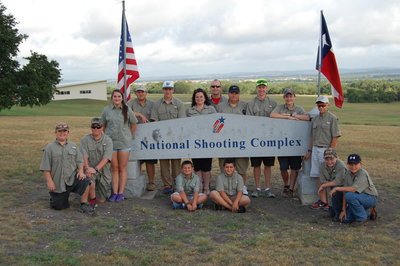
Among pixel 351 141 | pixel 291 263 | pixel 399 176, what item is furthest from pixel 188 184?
pixel 351 141

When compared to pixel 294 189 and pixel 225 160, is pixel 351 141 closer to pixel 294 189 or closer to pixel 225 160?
pixel 294 189

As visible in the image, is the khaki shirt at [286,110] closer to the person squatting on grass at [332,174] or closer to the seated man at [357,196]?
the person squatting on grass at [332,174]

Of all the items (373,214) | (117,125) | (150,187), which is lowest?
(373,214)

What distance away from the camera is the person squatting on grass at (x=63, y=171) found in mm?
6668

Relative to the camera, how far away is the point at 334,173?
7055 millimetres

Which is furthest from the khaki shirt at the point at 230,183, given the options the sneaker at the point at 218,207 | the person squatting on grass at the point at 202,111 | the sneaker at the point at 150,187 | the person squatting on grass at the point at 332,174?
the sneaker at the point at 150,187

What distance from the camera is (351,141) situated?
18234mm

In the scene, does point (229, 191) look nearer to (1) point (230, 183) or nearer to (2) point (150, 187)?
(1) point (230, 183)

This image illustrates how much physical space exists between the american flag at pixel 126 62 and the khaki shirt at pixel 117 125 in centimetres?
123

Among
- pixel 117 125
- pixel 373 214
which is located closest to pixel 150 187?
pixel 117 125

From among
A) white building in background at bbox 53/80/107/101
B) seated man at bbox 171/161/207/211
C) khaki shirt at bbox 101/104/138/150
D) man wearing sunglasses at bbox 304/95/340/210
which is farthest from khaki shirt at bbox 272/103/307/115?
white building in background at bbox 53/80/107/101

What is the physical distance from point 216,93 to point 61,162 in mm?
2874

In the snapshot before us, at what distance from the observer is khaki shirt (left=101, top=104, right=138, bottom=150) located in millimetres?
7478

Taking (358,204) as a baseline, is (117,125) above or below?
above
